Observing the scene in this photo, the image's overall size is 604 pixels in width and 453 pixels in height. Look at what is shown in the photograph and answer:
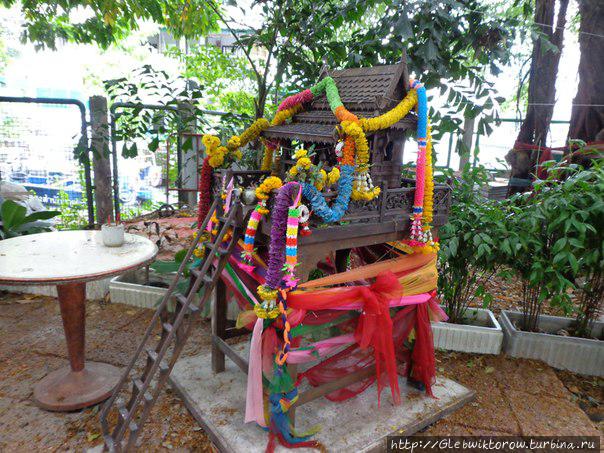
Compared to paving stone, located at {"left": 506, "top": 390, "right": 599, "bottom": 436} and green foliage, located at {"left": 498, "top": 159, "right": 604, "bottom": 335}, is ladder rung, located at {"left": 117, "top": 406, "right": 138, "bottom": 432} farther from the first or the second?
green foliage, located at {"left": 498, "top": 159, "right": 604, "bottom": 335}

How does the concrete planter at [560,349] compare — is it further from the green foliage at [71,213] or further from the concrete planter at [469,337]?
the green foliage at [71,213]

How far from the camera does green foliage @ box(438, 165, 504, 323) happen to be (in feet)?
11.2

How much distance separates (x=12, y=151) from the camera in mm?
5965

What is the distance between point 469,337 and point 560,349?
0.79 metres

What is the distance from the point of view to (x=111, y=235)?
3.19 metres

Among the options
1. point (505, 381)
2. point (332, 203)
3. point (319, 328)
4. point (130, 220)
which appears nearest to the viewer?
point (332, 203)

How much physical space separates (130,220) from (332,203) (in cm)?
561

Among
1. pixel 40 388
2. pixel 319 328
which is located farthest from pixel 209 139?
pixel 40 388

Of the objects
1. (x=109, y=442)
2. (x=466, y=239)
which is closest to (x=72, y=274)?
(x=109, y=442)

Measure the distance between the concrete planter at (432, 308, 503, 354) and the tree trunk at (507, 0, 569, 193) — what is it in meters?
2.51

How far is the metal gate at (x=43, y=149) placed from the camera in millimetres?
5555

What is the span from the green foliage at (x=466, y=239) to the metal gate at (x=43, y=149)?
4.39m

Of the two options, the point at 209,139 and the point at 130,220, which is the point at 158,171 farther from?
the point at 209,139

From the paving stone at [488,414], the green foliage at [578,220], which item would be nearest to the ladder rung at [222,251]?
the paving stone at [488,414]
